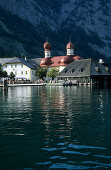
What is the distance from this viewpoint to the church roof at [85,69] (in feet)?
389

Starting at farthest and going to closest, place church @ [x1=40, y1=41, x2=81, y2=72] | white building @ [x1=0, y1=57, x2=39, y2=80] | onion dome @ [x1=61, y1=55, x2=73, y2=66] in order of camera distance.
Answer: church @ [x1=40, y1=41, x2=81, y2=72]
onion dome @ [x1=61, y1=55, x2=73, y2=66]
white building @ [x1=0, y1=57, x2=39, y2=80]

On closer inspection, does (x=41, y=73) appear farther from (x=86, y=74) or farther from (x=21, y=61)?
(x=86, y=74)

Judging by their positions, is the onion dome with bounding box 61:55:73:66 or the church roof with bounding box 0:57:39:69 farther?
the onion dome with bounding box 61:55:73:66

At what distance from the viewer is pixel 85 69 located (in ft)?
399

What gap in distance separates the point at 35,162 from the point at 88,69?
10762cm

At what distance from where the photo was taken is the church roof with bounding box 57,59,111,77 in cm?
11856

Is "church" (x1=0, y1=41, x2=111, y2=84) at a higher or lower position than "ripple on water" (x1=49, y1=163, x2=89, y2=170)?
higher

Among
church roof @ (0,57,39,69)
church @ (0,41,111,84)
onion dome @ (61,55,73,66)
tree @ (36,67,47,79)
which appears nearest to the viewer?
church @ (0,41,111,84)

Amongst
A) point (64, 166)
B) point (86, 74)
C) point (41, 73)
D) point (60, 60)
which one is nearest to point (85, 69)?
point (86, 74)

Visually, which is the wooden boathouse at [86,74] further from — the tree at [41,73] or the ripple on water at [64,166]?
the ripple on water at [64,166]

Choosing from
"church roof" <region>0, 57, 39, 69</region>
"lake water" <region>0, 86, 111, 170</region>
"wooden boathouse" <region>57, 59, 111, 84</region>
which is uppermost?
"church roof" <region>0, 57, 39, 69</region>

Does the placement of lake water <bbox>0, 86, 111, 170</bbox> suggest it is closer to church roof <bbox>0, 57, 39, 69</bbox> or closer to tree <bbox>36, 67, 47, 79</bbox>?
tree <bbox>36, 67, 47, 79</bbox>

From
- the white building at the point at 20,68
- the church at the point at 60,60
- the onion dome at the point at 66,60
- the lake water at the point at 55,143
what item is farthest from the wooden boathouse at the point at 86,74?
the lake water at the point at 55,143

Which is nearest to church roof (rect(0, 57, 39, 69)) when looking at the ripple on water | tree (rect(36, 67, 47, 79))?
tree (rect(36, 67, 47, 79))
